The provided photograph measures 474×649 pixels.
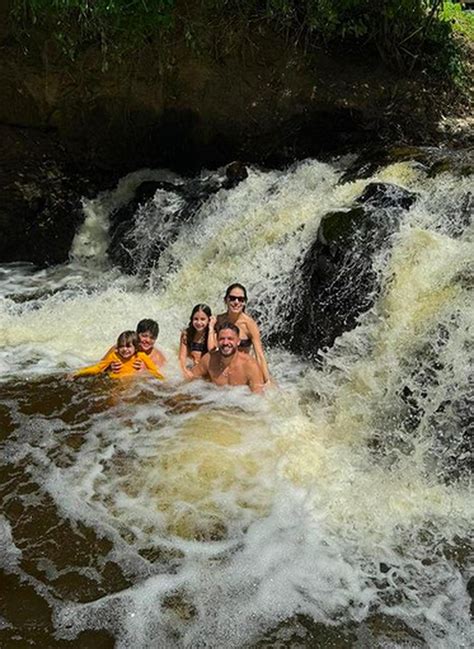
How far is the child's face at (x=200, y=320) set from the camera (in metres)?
5.74

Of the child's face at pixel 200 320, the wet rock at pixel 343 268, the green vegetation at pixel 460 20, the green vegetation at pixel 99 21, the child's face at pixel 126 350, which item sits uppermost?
the green vegetation at pixel 460 20

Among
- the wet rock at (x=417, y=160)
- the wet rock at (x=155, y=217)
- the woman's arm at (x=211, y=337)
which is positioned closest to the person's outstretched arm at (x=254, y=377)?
the woman's arm at (x=211, y=337)

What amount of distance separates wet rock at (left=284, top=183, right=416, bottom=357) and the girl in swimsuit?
34.5 inches

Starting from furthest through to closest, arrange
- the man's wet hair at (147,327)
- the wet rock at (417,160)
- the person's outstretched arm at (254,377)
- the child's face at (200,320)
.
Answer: the wet rock at (417,160) → the child's face at (200,320) → the man's wet hair at (147,327) → the person's outstretched arm at (254,377)

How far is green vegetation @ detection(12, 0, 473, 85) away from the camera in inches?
331

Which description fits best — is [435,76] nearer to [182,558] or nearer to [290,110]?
[290,110]

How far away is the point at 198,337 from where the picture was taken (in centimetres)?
588

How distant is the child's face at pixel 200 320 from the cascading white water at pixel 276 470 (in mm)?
436

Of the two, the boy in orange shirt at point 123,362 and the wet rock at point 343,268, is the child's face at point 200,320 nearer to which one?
the boy in orange shirt at point 123,362

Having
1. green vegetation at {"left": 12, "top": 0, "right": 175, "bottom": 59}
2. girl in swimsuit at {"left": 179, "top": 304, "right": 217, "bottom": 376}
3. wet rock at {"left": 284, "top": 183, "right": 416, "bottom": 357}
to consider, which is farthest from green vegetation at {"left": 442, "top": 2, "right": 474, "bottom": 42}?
girl in swimsuit at {"left": 179, "top": 304, "right": 217, "bottom": 376}

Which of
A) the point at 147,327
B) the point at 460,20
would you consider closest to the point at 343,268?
the point at 147,327

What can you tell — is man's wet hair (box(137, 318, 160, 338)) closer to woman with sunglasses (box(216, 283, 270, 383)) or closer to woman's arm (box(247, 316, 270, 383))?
woman with sunglasses (box(216, 283, 270, 383))

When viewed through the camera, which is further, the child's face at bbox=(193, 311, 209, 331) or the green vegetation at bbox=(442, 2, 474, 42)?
the green vegetation at bbox=(442, 2, 474, 42)

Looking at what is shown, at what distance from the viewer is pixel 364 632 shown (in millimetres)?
3033
